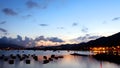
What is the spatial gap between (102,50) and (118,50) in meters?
48.7

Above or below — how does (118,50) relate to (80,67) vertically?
above

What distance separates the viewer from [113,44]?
11412 cm

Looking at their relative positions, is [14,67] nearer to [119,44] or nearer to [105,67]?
[105,67]

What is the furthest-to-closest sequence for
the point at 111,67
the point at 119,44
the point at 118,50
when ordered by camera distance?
1. the point at 118,50
2. the point at 119,44
3. the point at 111,67

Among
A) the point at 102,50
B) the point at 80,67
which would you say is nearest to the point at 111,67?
the point at 80,67

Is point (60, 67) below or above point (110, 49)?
below

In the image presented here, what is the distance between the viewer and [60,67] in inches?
3152

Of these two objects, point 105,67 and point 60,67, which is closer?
point 105,67

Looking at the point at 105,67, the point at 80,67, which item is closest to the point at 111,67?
the point at 105,67

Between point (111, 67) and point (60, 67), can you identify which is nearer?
point (111, 67)

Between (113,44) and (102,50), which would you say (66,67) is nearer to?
(113,44)

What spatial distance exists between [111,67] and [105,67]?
6.78ft

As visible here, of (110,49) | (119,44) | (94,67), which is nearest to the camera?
(94,67)

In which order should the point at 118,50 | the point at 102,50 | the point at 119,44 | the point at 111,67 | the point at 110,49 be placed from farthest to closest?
1. the point at 102,50
2. the point at 110,49
3. the point at 118,50
4. the point at 119,44
5. the point at 111,67
